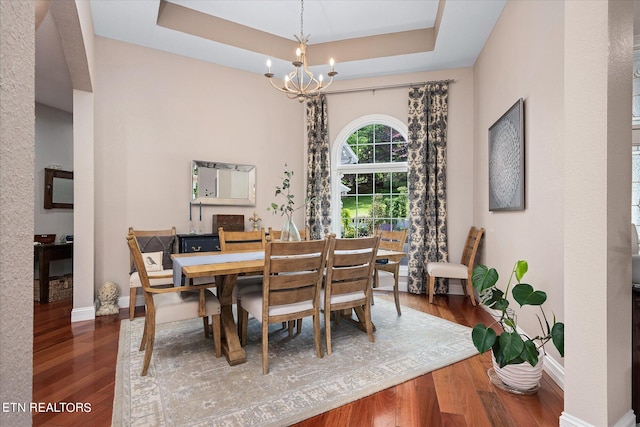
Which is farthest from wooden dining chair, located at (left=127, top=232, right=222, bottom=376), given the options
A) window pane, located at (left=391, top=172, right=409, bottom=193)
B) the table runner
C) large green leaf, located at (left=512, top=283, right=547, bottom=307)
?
window pane, located at (left=391, top=172, right=409, bottom=193)

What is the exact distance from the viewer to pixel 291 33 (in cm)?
433

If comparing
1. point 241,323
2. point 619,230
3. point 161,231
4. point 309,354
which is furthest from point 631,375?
point 161,231

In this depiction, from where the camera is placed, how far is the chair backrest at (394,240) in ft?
12.1

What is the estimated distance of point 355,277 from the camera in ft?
8.75

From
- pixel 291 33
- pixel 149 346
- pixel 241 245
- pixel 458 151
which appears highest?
pixel 291 33

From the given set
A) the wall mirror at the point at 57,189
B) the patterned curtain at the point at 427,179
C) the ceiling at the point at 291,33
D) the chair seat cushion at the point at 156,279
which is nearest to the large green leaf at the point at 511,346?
the patterned curtain at the point at 427,179

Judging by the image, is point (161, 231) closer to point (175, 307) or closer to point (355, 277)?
point (175, 307)

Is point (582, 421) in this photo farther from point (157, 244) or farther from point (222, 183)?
point (222, 183)

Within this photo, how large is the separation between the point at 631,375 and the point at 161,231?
13.4 ft

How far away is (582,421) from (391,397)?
3.04 ft

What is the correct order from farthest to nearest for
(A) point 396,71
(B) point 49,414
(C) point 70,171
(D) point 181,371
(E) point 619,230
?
(C) point 70,171, (A) point 396,71, (D) point 181,371, (B) point 49,414, (E) point 619,230

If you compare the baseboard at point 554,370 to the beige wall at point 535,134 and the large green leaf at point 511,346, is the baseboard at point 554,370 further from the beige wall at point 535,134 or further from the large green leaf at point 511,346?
the large green leaf at point 511,346

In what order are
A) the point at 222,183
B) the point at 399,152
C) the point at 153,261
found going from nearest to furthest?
the point at 153,261 → the point at 222,183 → the point at 399,152

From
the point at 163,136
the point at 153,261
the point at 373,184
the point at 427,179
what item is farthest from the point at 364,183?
the point at 153,261
